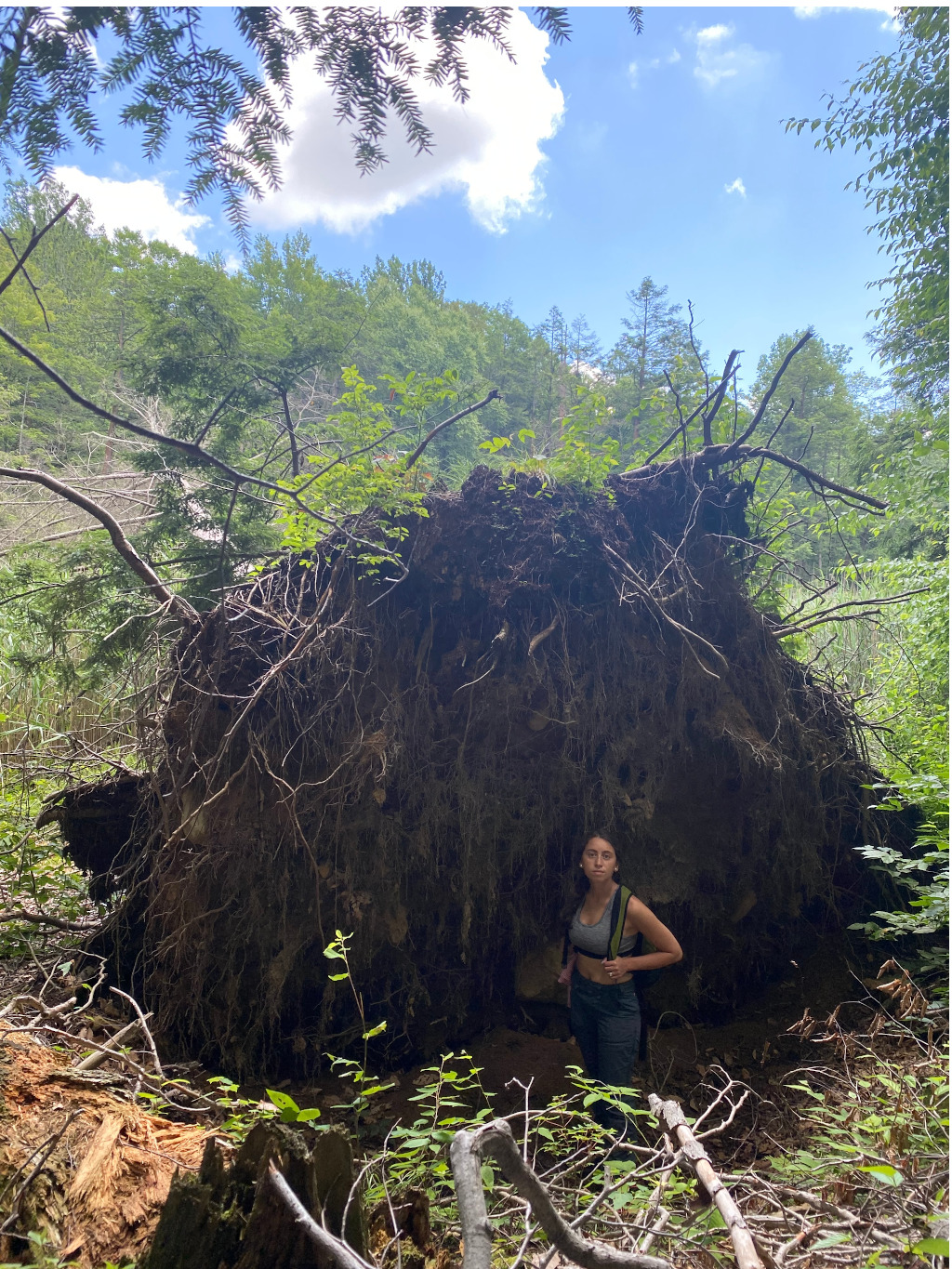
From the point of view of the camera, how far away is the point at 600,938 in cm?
360

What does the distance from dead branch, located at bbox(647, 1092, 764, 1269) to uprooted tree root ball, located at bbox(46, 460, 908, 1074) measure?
8.05 ft

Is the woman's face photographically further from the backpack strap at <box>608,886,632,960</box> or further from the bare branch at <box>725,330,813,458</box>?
the bare branch at <box>725,330,813,458</box>

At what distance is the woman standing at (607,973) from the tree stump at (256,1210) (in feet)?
7.34

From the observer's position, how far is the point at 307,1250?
1.46 meters

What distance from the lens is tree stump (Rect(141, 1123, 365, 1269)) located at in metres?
1.46

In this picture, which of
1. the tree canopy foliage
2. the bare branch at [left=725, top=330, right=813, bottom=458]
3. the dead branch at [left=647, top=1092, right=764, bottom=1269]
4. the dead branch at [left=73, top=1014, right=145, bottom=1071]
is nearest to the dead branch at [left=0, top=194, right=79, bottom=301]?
the tree canopy foliage

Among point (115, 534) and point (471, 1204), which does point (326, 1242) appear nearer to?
point (471, 1204)

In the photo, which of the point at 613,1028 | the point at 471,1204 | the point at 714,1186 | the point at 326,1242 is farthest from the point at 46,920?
the point at 714,1186

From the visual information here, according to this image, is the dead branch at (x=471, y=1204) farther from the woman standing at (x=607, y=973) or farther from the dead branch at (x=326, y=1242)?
the woman standing at (x=607, y=973)

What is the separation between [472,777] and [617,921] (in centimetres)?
Result: 134

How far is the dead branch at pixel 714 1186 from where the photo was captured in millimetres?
1407

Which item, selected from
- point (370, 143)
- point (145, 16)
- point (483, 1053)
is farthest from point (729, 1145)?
point (145, 16)

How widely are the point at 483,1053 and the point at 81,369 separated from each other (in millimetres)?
6028

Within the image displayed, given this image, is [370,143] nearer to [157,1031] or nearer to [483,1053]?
[157,1031]
